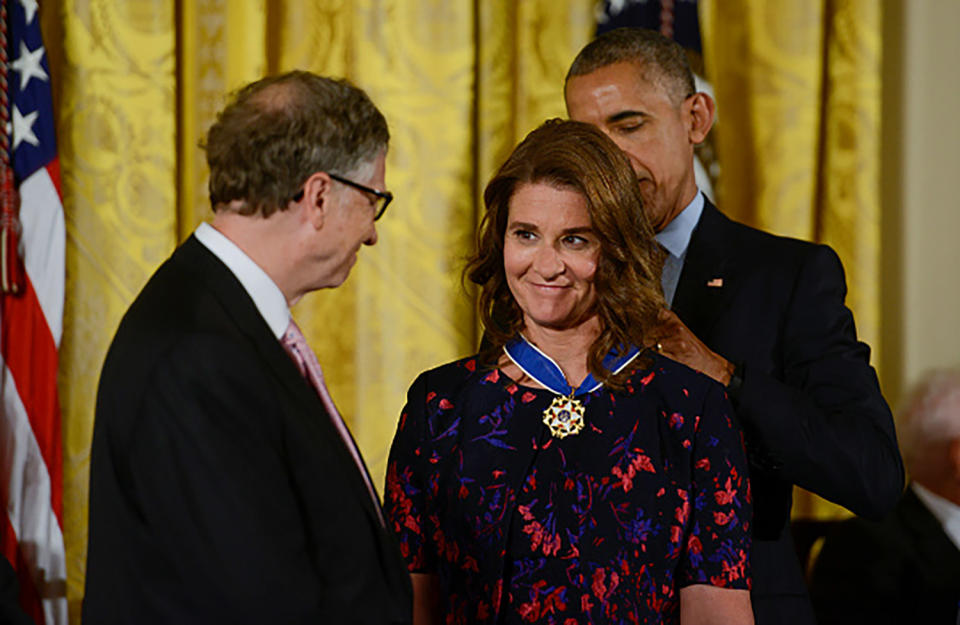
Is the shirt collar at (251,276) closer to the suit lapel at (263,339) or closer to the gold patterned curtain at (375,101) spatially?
the suit lapel at (263,339)

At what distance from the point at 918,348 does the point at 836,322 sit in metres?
2.00

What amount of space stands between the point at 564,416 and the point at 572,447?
0.19ft

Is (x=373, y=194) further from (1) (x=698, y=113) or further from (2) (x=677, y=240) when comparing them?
(1) (x=698, y=113)

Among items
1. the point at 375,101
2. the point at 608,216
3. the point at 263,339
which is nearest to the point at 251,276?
the point at 263,339

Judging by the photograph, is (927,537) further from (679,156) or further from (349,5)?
(349,5)

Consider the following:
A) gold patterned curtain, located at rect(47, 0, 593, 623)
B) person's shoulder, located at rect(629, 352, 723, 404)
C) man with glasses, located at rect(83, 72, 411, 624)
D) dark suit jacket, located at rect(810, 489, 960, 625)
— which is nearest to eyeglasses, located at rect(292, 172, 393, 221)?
man with glasses, located at rect(83, 72, 411, 624)

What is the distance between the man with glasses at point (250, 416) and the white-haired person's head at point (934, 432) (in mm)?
2018

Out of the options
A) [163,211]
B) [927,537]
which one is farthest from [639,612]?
[163,211]

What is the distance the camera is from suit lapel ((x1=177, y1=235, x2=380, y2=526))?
1523 millimetres

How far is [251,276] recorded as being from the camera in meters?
1.57

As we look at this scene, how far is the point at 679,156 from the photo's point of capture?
2445mm

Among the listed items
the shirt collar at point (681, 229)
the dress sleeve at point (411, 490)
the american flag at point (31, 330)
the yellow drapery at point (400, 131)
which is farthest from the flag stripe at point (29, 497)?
the shirt collar at point (681, 229)

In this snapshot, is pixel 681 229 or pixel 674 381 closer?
pixel 674 381

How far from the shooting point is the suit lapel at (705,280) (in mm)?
2309
